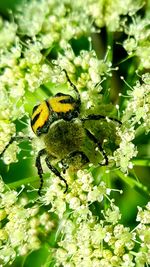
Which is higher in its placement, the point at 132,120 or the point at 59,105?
the point at 59,105

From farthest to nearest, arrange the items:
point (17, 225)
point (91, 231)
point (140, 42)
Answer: point (140, 42), point (17, 225), point (91, 231)

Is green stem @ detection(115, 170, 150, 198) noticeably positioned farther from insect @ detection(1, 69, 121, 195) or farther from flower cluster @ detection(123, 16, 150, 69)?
flower cluster @ detection(123, 16, 150, 69)

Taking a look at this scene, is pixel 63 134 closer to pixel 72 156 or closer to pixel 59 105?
pixel 72 156

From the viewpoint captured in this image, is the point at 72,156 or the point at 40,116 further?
the point at 40,116

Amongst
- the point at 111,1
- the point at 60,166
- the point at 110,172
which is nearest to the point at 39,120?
the point at 60,166

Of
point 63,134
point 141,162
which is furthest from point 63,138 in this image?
point 141,162

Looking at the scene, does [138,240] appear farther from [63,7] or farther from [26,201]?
[63,7]

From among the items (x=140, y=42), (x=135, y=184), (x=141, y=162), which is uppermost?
(x=140, y=42)
